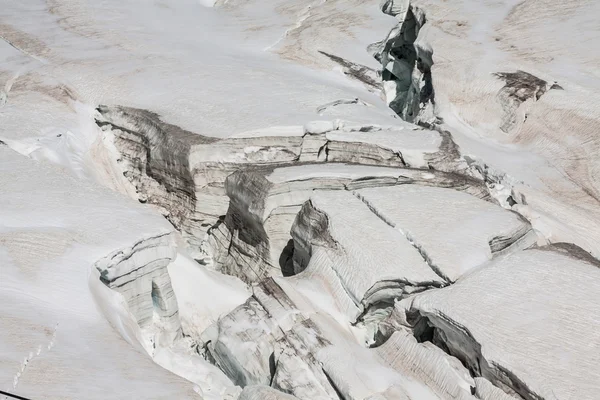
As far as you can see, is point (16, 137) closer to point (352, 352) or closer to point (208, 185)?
point (208, 185)

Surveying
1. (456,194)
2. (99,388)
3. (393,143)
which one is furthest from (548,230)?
(99,388)

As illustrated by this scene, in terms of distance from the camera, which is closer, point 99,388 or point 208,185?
point 99,388

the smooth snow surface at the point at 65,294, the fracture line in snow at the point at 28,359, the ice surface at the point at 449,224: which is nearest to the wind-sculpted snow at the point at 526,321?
the ice surface at the point at 449,224

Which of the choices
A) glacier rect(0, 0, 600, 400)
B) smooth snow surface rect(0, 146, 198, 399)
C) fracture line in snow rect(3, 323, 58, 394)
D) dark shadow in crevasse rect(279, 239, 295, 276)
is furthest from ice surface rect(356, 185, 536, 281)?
fracture line in snow rect(3, 323, 58, 394)

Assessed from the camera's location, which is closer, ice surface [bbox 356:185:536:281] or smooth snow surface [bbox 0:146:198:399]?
smooth snow surface [bbox 0:146:198:399]

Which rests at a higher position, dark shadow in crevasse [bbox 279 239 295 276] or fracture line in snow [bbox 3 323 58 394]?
fracture line in snow [bbox 3 323 58 394]

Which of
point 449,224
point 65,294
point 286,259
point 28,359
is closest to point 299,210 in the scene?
point 286,259

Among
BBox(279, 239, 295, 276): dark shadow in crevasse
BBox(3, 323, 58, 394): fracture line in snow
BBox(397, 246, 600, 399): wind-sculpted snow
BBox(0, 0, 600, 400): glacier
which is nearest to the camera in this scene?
BBox(3, 323, 58, 394): fracture line in snow

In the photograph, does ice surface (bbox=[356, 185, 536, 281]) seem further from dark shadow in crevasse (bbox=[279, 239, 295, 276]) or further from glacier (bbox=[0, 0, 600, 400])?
dark shadow in crevasse (bbox=[279, 239, 295, 276])
